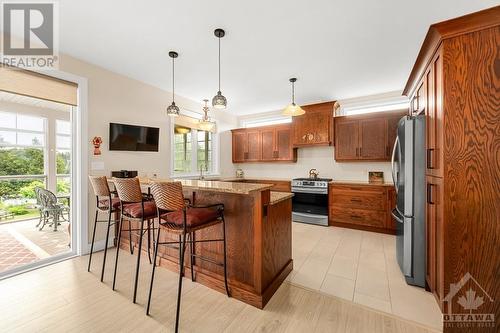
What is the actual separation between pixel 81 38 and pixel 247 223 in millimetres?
2806

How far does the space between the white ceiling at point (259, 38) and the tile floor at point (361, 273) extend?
8.78 feet

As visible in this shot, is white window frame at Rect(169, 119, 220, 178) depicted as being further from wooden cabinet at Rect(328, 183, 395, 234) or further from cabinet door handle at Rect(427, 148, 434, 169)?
cabinet door handle at Rect(427, 148, 434, 169)

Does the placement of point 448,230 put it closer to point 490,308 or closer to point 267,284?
point 490,308

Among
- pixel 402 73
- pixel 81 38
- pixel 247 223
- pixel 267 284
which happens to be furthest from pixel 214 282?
pixel 402 73

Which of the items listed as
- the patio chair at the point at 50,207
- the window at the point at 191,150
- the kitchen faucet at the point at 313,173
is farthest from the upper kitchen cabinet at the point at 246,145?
the patio chair at the point at 50,207

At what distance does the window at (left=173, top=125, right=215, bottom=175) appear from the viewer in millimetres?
4418

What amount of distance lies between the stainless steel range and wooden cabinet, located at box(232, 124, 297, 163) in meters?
0.81

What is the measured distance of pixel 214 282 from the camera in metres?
2.07

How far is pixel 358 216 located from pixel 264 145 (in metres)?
2.65

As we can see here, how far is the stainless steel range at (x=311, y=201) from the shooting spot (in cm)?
418

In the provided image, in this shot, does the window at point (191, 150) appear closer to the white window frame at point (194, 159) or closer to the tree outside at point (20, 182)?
the white window frame at point (194, 159)

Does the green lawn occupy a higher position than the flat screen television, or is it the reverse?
the flat screen television

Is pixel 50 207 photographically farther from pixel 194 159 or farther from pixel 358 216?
pixel 358 216

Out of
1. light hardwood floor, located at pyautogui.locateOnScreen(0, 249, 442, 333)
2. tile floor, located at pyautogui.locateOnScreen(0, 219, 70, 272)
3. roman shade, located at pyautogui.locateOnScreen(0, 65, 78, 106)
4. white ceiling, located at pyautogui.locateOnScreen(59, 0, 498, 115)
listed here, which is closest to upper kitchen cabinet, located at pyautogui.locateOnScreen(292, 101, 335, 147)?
white ceiling, located at pyautogui.locateOnScreen(59, 0, 498, 115)
